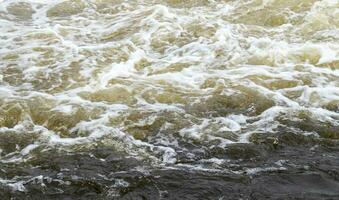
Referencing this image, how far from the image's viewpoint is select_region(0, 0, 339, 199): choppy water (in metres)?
5.12

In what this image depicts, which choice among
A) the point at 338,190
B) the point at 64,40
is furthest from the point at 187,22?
the point at 338,190

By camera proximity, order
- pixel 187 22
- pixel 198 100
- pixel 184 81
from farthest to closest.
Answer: pixel 187 22 → pixel 184 81 → pixel 198 100

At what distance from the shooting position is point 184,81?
7402mm

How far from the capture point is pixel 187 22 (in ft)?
31.1

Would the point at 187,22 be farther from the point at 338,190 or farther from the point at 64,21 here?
the point at 338,190

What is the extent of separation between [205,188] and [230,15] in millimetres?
5713

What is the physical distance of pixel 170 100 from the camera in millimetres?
6852

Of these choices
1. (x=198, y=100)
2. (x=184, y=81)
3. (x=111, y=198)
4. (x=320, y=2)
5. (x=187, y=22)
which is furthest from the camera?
(x=320, y=2)

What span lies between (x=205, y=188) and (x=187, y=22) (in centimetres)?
516

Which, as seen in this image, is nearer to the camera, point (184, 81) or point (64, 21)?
point (184, 81)

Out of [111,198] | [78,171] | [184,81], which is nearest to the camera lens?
[111,198]

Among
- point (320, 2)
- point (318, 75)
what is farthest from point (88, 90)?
Answer: point (320, 2)

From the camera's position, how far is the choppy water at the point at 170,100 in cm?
512

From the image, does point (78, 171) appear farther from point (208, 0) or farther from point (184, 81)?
point (208, 0)
